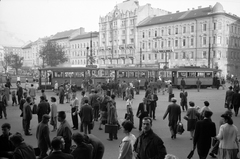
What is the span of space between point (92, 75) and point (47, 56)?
4549cm

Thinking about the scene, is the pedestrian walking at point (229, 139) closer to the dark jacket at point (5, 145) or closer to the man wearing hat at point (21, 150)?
the man wearing hat at point (21, 150)

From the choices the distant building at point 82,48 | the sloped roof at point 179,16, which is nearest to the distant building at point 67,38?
the distant building at point 82,48

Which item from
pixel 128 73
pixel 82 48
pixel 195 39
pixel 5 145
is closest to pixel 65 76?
pixel 128 73

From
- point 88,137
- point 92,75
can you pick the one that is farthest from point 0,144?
point 92,75

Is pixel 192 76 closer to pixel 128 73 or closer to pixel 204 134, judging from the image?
pixel 128 73

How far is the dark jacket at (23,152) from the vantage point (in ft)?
16.1

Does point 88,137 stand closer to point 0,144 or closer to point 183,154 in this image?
point 0,144

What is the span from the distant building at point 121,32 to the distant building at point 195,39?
14.4 feet

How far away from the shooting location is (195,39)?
66812mm

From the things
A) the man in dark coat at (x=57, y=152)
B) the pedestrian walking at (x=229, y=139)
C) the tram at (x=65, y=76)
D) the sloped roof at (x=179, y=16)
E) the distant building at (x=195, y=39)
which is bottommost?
the pedestrian walking at (x=229, y=139)

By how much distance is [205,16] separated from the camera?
211ft

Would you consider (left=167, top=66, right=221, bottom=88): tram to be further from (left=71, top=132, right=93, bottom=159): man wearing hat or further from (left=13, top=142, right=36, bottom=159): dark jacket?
(left=13, top=142, right=36, bottom=159): dark jacket

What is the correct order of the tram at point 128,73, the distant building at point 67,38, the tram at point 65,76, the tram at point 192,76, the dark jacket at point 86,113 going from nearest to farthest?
the dark jacket at point 86,113
the tram at point 65,76
the tram at point 128,73
the tram at point 192,76
the distant building at point 67,38

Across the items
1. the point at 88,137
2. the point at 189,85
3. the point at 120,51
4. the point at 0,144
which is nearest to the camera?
the point at 88,137
